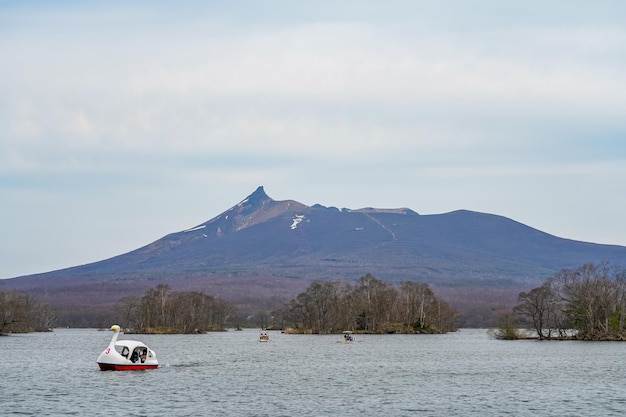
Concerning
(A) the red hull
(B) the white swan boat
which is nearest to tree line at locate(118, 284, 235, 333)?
(B) the white swan boat

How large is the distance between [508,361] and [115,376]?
39.2 metres

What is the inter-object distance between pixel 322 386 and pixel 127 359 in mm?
18602

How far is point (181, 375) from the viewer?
238 ft

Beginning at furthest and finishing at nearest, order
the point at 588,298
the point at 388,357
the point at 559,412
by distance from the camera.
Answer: the point at 588,298 < the point at 388,357 < the point at 559,412

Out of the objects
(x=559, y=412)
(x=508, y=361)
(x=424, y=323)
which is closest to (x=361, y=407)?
(x=559, y=412)

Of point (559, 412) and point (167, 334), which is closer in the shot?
point (559, 412)

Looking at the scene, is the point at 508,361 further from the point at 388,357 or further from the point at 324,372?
the point at 324,372

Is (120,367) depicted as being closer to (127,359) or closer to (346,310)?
(127,359)

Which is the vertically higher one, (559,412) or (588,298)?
(588,298)

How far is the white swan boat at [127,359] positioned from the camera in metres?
74.2

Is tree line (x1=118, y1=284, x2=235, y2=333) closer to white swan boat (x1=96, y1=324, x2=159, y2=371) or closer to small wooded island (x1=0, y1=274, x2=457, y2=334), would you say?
small wooded island (x1=0, y1=274, x2=457, y2=334)

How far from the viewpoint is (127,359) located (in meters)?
74.6

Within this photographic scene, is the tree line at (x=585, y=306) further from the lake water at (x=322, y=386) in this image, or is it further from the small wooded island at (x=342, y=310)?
the lake water at (x=322, y=386)

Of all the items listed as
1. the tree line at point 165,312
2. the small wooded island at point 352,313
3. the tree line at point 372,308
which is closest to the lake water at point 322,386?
the small wooded island at point 352,313
